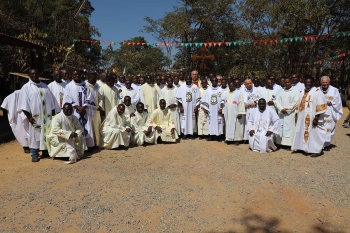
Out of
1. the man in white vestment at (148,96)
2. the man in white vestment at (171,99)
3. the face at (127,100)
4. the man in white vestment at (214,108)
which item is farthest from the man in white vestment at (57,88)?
the man in white vestment at (214,108)

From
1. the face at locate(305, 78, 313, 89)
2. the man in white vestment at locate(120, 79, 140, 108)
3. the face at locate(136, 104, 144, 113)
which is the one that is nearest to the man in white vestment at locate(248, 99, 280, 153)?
the face at locate(305, 78, 313, 89)

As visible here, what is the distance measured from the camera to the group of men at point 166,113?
6.21m

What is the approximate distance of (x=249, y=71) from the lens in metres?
17.5

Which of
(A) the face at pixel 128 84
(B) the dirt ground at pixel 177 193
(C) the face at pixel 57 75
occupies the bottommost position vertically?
(B) the dirt ground at pixel 177 193

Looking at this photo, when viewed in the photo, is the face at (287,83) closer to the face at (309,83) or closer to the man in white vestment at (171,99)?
the face at (309,83)

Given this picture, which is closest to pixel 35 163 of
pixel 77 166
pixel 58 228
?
pixel 77 166

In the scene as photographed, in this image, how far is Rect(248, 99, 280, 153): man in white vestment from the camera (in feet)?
23.1

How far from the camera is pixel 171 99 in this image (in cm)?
867

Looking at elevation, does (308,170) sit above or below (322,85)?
below

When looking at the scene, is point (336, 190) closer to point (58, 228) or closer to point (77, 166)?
point (58, 228)

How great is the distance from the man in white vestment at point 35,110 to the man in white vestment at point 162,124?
104 inches

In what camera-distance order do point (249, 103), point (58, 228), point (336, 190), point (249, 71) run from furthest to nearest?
point (249, 71) < point (249, 103) < point (336, 190) < point (58, 228)

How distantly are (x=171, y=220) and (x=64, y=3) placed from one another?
2335 cm

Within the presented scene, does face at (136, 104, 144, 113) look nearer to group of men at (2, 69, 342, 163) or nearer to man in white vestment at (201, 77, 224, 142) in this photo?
group of men at (2, 69, 342, 163)
